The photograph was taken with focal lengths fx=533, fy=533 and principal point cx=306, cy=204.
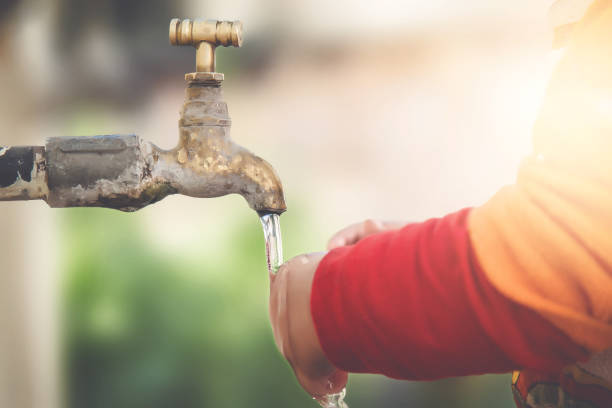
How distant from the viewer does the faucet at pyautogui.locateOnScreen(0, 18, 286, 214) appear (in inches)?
19.6

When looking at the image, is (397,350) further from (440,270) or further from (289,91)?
(289,91)

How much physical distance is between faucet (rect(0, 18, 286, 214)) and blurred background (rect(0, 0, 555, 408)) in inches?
16.2

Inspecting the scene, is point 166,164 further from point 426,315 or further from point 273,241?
point 426,315

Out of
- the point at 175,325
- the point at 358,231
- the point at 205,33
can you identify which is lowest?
the point at 175,325

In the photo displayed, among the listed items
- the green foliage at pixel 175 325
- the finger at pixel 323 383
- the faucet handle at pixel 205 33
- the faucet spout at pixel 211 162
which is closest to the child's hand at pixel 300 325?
the finger at pixel 323 383

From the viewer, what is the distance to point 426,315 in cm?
36

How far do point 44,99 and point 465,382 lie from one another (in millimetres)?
900

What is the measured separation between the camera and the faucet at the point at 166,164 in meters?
0.50

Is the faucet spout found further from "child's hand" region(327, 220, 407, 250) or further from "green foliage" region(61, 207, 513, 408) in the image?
"green foliage" region(61, 207, 513, 408)

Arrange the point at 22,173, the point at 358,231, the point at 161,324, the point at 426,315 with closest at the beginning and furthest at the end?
the point at 426,315 < the point at 22,173 < the point at 358,231 < the point at 161,324

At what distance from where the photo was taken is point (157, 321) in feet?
3.12

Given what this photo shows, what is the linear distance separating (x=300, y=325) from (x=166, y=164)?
0.75 feet

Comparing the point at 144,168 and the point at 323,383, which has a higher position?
the point at 144,168

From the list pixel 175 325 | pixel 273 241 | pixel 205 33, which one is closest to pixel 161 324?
pixel 175 325
